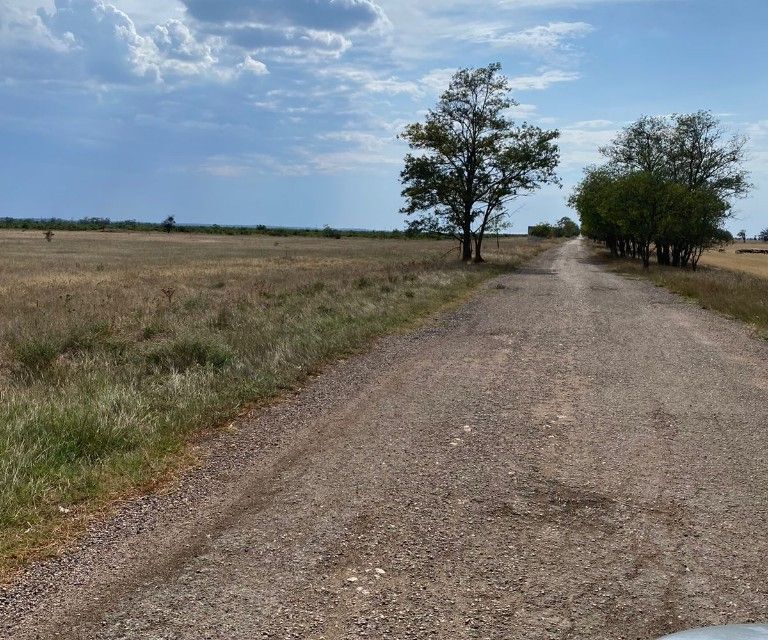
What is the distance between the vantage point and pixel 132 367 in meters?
9.77

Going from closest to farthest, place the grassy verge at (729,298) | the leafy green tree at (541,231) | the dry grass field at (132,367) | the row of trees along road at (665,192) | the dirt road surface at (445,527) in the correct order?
1. the dirt road surface at (445,527)
2. the dry grass field at (132,367)
3. the grassy verge at (729,298)
4. the row of trees along road at (665,192)
5. the leafy green tree at (541,231)

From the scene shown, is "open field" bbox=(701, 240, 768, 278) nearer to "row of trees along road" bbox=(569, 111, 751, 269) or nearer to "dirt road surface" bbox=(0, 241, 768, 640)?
"row of trees along road" bbox=(569, 111, 751, 269)

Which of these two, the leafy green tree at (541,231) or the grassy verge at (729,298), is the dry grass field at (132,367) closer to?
the grassy verge at (729,298)

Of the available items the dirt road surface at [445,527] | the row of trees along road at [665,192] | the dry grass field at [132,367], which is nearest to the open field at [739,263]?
the row of trees along road at [665,192]

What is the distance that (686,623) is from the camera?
3.24m

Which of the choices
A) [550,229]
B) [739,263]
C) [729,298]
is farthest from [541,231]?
[729,298]

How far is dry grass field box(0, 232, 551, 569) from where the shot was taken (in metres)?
4.96

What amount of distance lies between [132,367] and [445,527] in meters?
6.78

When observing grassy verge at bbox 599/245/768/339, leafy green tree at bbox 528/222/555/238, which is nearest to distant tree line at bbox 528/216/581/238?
leafy green tree at bbox 528/222/555/238

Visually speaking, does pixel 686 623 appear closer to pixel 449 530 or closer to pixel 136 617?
pixel 449 530

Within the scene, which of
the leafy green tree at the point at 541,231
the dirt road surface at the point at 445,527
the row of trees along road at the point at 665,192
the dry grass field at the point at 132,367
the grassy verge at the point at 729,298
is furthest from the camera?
the leafy green tree at the point at 541,231

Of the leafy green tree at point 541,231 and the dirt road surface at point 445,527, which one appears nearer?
the dirt road surface at point 445,527

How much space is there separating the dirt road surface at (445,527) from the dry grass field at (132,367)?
1.60ft

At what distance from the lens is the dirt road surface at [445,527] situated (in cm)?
334
